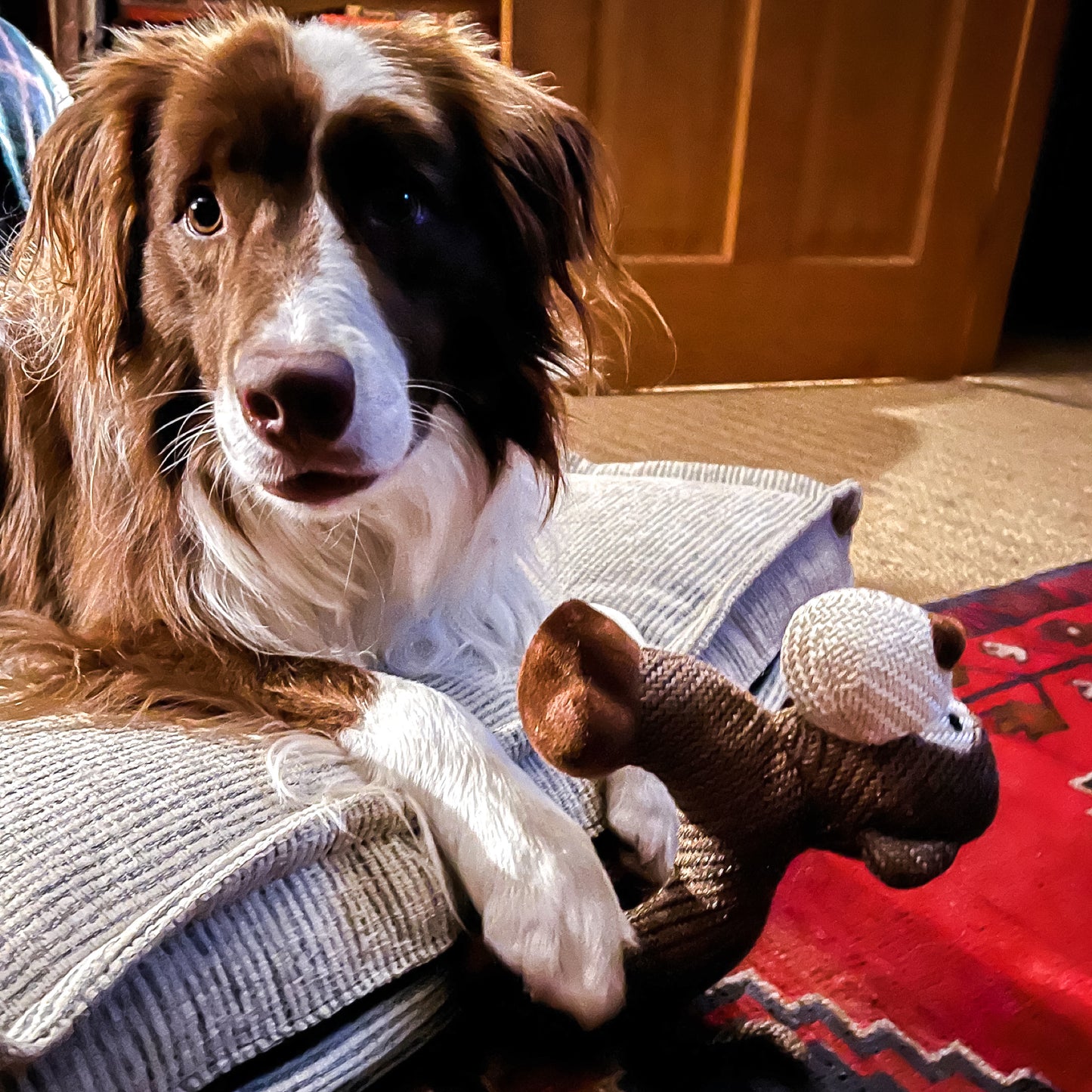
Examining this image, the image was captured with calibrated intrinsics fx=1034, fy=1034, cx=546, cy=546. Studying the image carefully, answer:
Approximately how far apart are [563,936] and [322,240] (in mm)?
669

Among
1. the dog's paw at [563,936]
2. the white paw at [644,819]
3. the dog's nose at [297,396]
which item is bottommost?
the white paw at [644,819]

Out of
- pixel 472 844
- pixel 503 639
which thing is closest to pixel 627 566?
pixel 503 639

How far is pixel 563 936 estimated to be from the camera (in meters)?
0.86

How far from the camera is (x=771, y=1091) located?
0.90m

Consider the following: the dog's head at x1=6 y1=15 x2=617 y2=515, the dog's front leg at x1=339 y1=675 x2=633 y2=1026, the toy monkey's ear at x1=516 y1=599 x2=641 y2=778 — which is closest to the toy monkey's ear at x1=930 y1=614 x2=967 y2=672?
the toy monkey's ear at x1=516 y1=599 x2=641 y2=778

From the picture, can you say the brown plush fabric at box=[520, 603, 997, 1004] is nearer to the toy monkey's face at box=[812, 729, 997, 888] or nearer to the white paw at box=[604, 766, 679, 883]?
the toy monkey's face at box=[812, 729, 997, 888]

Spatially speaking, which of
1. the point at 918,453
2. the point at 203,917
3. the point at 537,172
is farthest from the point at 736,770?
the point at 918,453

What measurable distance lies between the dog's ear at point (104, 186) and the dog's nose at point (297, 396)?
321 millimetres

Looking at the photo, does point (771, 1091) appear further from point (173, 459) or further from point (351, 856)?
point (173, 459)

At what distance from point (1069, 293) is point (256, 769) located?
496 cm

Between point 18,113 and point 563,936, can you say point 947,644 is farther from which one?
point 18,113

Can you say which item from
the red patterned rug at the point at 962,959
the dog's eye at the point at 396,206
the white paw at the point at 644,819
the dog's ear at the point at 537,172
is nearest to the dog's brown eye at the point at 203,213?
the dog's eye at the point at 396,206

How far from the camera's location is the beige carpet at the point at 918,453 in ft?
7.09

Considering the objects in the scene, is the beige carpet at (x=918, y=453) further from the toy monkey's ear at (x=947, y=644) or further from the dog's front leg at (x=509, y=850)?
the toy monkey's ear at (x=947, y=644)
